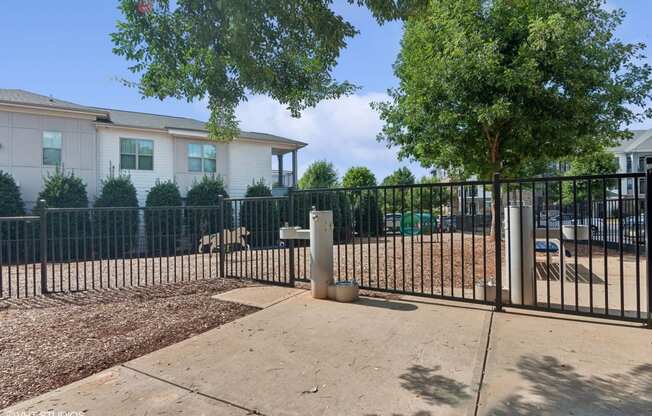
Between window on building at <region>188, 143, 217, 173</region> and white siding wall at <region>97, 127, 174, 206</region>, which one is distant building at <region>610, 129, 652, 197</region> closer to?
→ window on building at <region>188, 143, 217, 173</region>

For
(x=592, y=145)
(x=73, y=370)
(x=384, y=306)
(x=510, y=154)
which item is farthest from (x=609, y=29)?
(x=73, y=370)

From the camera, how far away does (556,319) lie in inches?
171

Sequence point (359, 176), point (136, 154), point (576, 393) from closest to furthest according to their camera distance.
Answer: point (576, 393)
point (136, 154)
point (359, 176)

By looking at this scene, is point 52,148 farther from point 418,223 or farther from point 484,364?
point 484,364

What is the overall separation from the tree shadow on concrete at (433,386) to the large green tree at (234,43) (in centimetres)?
319

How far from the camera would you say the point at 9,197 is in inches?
529

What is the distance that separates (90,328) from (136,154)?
47.1 feet

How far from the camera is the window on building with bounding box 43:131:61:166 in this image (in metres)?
15.1

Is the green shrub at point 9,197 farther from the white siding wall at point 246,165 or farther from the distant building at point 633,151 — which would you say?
the distant building at point 633,151

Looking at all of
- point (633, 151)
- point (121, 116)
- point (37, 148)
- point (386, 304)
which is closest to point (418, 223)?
point (386, 304)

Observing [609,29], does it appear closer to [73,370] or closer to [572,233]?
[572,233]

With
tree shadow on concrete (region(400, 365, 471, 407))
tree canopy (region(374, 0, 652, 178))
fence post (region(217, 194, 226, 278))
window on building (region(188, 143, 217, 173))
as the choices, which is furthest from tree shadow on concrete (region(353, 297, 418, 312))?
window on building (region(188, 143, 217, 173))

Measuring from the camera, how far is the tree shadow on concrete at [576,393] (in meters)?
2.49

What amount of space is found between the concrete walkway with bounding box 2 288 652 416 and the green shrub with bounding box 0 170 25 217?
44.6 feet
